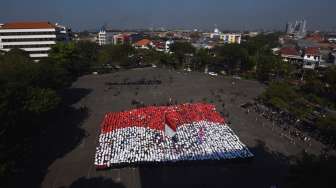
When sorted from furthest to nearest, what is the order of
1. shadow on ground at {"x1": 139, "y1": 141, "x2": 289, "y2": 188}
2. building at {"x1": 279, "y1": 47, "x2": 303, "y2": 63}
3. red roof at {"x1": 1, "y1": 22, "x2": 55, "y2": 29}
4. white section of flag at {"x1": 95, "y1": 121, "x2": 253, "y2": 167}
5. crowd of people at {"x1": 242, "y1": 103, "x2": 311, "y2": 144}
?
building at {"x1": 279, "y1": 47, "x2": 303, "y2": 63} → red roof at {"x1": 1, "y1": 22, "x2": 55, "y2": 29} → crowd of people at {"x1": 242, "y1": 103, "x2": 311, "y2": 144} → white section of flag at {"x1": 95, "y1": 121, "x2": 253, "y2": 167} → shadow on ground at {"x1": 139, "y1": 141, "x2": 289, "y2": 188}

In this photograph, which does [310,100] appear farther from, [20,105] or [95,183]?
[20,105]

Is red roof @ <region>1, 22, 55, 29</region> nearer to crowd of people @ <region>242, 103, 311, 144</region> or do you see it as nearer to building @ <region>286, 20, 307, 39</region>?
crowd of people @ <region>242, 103, 311, 144</region>

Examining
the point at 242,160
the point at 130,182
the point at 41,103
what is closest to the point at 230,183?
the point at 242,160

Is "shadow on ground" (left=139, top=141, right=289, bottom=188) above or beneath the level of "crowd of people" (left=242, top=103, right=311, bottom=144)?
beneath

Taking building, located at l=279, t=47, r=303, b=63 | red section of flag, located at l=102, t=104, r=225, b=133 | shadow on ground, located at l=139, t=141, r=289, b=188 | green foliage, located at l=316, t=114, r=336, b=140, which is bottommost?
shadow on ground, located at l=139, t=141, r=289, b=188

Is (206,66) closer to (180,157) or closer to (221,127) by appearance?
(221,127)

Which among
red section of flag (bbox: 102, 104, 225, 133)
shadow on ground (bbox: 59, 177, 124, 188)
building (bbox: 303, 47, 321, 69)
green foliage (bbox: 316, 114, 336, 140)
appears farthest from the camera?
building (bbox: 303, 47, 321, 69)

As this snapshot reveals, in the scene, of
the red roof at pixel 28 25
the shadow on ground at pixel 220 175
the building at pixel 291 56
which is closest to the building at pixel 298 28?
the building at pixel 291 56

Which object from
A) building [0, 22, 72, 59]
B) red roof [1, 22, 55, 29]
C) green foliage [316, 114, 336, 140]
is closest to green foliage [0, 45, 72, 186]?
green foliage [316, 114, 336, 140]

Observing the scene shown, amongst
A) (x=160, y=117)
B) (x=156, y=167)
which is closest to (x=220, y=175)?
(x=156, y=167)
